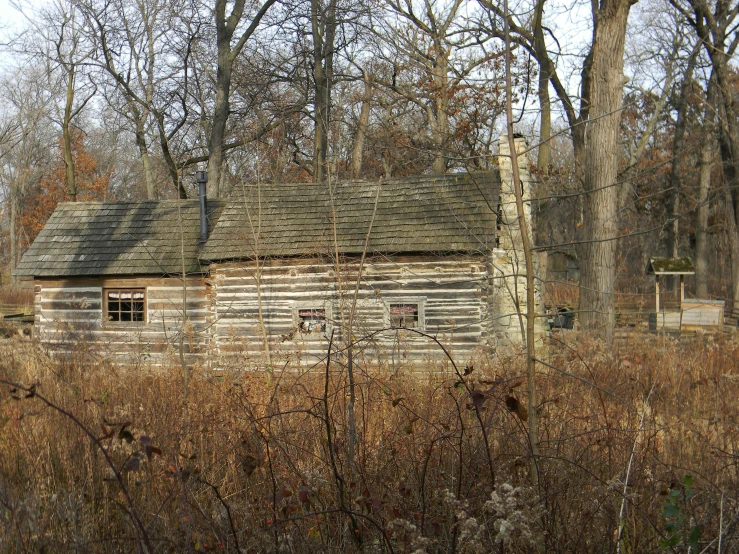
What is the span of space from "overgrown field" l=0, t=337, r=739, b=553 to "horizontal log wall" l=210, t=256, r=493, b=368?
6.61 meters

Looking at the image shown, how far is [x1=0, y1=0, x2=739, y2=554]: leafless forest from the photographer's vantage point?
157 inches

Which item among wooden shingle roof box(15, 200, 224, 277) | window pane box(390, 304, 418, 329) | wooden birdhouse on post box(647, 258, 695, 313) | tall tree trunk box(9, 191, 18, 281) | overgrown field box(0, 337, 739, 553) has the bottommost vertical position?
overgrown field box(0, 337, 739, 553)

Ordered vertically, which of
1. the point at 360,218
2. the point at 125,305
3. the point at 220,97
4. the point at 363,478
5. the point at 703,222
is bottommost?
the point at 363,478

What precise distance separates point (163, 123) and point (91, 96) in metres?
4.00

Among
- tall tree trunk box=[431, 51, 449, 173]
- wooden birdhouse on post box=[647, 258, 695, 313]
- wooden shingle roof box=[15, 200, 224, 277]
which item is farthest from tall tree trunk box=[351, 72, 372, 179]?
wooden birdhouse on post box=[647, 258, 695, 313]

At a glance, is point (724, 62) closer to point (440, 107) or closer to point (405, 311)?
point (440, 107)

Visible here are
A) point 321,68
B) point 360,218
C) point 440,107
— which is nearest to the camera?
point 360,218

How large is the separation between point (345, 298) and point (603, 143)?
580 cm

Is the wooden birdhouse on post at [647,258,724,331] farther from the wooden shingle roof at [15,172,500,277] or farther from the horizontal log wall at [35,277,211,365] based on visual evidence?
the horizontal log wall at [35,277,211,365]

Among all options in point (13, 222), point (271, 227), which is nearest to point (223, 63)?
point (271, 227)

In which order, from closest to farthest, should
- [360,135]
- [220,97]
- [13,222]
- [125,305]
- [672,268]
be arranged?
[125,305] → [672,268] → [220,97] → [360,135] → [13,222]

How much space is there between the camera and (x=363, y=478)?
4.29 metres

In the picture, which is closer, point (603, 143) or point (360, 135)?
point (603, 143)

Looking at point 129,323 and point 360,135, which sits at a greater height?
point 360,135
